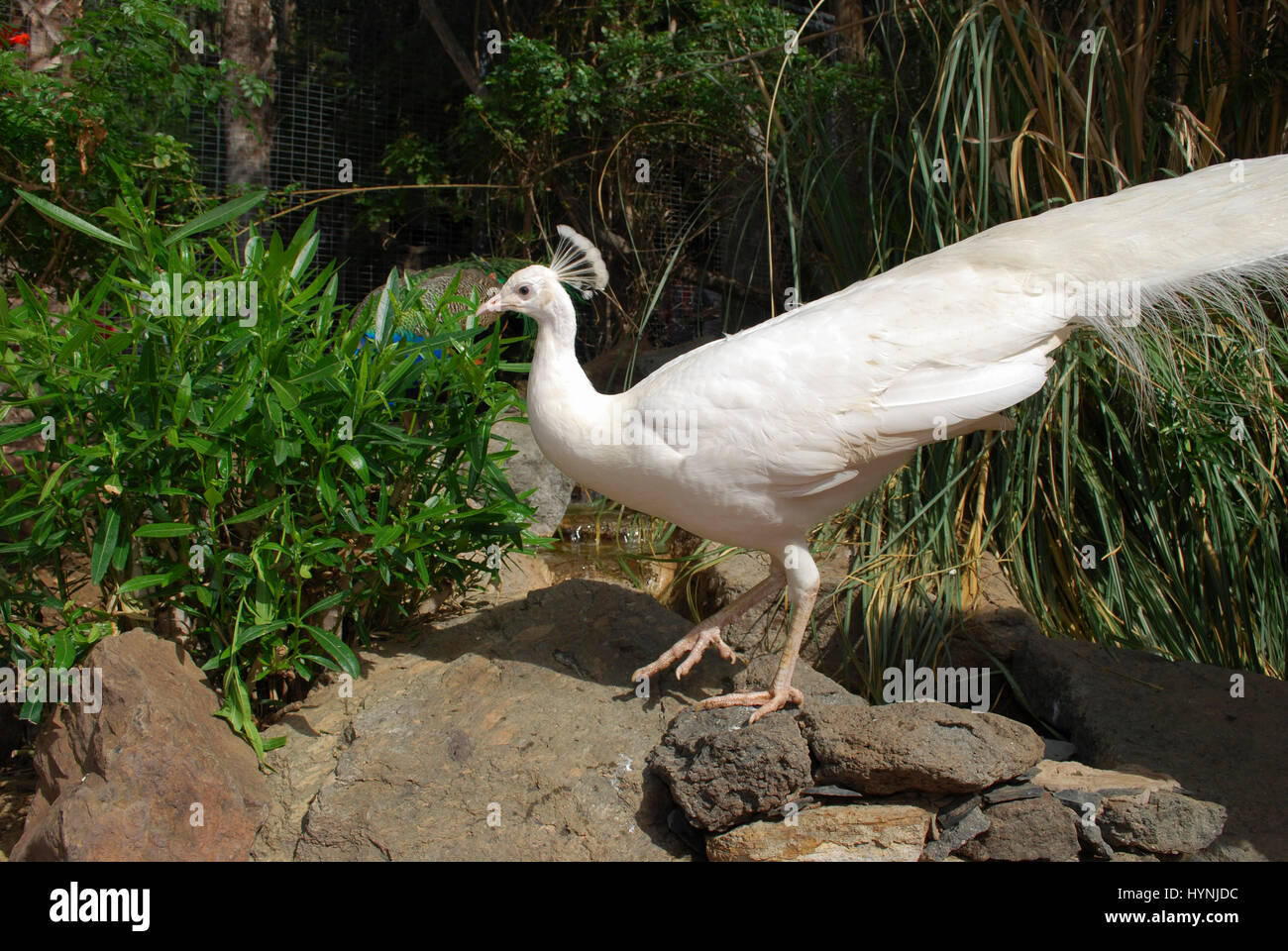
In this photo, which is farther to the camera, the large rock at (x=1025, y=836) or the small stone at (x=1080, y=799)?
the small stone at (x=1080, y=799)

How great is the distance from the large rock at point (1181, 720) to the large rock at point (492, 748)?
1.18 metres

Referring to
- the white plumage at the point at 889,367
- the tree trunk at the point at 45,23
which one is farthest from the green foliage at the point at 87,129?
the white plumage at the point at 889,367

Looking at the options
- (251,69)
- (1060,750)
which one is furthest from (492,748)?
(251,69)

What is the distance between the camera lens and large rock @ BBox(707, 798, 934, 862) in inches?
101

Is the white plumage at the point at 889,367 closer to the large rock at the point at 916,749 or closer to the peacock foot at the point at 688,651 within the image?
the peacock foot at the point at 688,651

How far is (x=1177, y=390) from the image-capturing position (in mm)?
4023

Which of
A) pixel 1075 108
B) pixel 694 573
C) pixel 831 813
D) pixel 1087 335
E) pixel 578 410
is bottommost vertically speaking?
pixel 831 813

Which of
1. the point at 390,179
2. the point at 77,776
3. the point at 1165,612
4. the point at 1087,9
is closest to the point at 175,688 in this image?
the point at 77,776

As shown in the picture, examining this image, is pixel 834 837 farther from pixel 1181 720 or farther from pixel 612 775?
pixel 1181 720

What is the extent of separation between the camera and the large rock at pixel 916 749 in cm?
257

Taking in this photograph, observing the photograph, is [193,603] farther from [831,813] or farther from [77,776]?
[831,813]

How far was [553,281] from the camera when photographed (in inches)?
129

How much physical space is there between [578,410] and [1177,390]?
2545mm

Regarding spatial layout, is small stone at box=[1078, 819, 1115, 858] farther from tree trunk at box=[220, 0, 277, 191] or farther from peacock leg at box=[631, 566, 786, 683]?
tree trunk at box=[220, 0, 277, 191]
